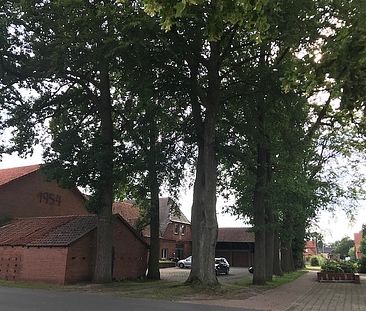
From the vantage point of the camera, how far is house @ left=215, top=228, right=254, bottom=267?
6588cm

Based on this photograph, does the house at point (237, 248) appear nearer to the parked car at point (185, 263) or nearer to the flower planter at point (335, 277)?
the parked car at point (185, 263)

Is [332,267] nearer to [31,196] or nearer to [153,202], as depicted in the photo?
[153,202]

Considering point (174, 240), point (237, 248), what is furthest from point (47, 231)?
point (237, 248)

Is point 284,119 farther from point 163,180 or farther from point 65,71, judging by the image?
point 65,71

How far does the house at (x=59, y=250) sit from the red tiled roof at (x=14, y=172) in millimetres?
5463

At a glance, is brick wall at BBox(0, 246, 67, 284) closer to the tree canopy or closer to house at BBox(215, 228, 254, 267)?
the tree canopy

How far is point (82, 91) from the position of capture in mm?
28719

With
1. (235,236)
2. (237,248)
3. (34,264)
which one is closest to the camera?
(34,264)

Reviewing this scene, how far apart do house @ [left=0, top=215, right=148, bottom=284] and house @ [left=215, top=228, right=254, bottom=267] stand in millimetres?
34227

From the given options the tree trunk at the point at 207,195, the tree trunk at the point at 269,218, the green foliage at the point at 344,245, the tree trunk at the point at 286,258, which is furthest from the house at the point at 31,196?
the green foliage at the point at 344,245

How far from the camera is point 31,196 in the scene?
1532 inches

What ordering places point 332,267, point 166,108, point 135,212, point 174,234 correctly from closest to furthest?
point 166,108 < point 332,267 < point 135,212 < point 174,234

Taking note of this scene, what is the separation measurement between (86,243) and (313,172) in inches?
739

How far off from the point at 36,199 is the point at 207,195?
21915mm
